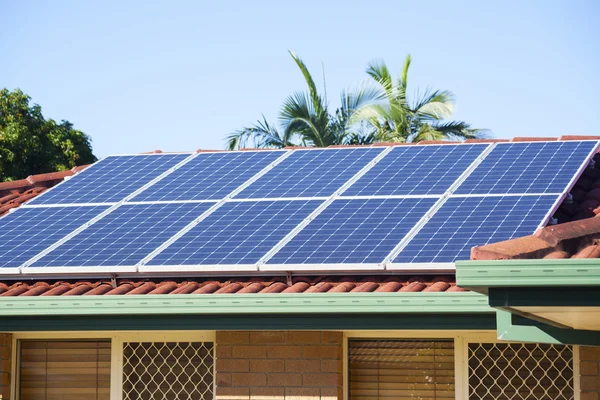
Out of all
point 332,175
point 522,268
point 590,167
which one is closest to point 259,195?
point 332,175

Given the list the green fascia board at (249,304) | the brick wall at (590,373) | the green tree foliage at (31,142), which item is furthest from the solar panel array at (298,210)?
the green tree foliage at (31,142)

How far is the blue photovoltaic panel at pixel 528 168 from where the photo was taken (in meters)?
12.0

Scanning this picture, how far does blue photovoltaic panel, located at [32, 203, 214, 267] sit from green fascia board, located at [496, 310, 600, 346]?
160 inches

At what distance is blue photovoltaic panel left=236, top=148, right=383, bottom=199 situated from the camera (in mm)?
12727

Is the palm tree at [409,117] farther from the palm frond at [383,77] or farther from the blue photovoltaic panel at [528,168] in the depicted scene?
the blue photovoltaic panel at [528,168]

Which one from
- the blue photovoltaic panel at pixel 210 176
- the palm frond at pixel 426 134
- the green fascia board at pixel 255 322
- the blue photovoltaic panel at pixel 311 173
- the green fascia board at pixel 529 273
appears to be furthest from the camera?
the palm frond at pixel 426 134

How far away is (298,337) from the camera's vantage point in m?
10.8

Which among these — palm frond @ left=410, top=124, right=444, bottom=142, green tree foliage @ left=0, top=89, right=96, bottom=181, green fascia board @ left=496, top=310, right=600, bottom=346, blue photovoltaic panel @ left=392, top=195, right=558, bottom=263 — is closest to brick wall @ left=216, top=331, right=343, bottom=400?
blue photovoltaic panel @ left=392, top=195, right=558, bottom=263

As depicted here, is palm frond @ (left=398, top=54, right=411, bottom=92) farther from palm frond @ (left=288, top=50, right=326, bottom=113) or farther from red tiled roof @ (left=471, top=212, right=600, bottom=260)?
red tiled roof @ (left=471, top=212, right=600, bottom=260)

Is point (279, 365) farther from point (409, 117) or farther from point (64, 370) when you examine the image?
point (409, 117)

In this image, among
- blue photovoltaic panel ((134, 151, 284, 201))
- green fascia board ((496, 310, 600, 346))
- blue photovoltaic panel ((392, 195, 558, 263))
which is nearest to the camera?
green fascia board ((496, 310, 600, 346))

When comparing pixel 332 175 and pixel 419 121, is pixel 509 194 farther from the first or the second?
pixel 419 121

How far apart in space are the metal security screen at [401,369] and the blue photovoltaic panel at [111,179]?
3921 millimetres

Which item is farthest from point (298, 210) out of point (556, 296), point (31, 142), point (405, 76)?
point (405, 76)
